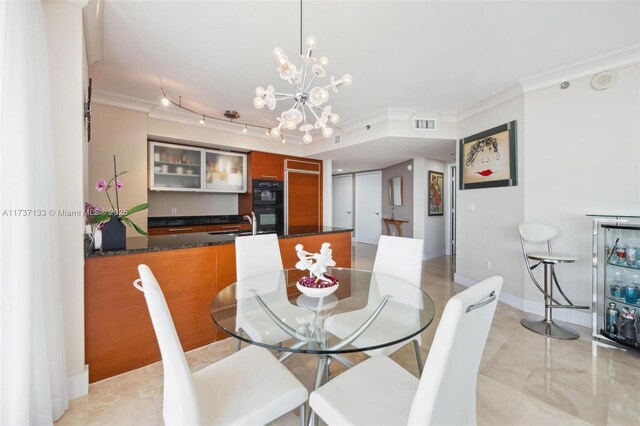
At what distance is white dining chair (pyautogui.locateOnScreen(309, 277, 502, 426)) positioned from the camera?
2.39 feet

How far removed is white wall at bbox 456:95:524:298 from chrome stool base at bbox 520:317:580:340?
1.37ft

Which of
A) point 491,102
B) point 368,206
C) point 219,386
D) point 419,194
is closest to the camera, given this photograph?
point 219,386

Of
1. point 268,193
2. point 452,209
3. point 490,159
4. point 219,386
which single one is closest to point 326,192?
point 268,193

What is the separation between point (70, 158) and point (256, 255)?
1319 mm

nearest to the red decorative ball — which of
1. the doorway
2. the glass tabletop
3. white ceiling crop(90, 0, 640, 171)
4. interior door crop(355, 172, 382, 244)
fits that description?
the glass tabletop

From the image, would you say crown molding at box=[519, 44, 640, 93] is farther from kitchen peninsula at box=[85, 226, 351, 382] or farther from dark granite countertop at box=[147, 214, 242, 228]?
dark granite countertop at box=[147, 214, 242, 228]

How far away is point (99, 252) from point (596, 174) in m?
4.20

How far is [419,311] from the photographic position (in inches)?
58.9

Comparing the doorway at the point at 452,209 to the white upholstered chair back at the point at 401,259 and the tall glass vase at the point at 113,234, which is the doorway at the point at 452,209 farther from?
the tall glass vase at the point at 113,234

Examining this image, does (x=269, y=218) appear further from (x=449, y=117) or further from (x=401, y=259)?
(x=449, y=117)

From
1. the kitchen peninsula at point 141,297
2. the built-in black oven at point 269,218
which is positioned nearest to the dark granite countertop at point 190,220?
the built-in black oven at point 269,218

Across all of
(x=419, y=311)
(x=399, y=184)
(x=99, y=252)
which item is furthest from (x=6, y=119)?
(x=399, y=184)

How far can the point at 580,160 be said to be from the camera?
262cm

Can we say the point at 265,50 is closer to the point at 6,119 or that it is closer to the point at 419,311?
the point at 6,119
